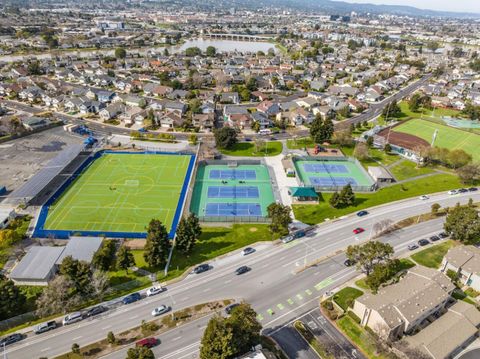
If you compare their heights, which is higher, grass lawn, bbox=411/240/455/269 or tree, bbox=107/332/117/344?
tree, bbox=107/332/117/344

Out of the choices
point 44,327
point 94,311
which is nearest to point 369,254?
point 94,311

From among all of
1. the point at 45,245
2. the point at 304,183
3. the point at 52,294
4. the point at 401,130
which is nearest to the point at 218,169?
the point at 304,183

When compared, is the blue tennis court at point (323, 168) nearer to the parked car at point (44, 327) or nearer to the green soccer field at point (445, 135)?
the green soccer field at point (445, 135)

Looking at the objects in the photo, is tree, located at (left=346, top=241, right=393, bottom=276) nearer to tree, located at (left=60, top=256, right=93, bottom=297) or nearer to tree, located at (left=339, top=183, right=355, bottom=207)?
tree, located at (left=339, top=183, right=355, bottom=207)

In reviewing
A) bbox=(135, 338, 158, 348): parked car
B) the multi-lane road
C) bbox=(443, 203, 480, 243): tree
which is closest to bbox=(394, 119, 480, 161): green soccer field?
bbox=(443, 203, 480, 243): tree

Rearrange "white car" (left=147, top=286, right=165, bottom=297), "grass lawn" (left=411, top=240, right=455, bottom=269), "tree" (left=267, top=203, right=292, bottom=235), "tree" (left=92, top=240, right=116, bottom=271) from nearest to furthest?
1. "white car" (left=147, top=286, right=165, bottom=297)
2. "tree" (left=92, top=240, right=116, bottom=271)
3. "grass lawn" (left=411, top=240, right=455, bottom=269)
4. "tree" (left=267, top=203, right=292, bottom=235)

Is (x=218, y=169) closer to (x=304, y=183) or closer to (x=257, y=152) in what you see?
(x=257, y=152)
